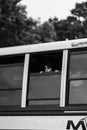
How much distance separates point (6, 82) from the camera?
892cm

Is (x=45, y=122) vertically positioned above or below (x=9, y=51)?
below

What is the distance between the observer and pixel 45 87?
8.38m

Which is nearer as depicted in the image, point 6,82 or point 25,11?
point 6,82

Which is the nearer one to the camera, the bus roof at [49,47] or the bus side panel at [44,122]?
the bus side panel at [44,122]

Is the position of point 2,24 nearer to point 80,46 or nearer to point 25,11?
point 25,11

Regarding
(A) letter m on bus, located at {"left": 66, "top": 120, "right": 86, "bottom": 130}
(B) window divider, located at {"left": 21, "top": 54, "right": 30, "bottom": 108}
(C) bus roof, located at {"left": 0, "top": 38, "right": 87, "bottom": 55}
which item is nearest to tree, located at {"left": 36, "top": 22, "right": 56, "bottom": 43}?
(C) bus roof, located at {"left": 0, "top": 38, "right": 87, "bottom": 55}

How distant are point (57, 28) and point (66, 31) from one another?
15.2ft

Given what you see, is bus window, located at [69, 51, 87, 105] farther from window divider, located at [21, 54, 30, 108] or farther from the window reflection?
window divider, located at [21, 54, 30, 108]

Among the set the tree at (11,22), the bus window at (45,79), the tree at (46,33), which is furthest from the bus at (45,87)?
the tree at (46,33)

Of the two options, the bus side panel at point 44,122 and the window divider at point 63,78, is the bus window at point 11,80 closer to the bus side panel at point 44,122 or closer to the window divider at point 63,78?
the bus side panel at point 44,122

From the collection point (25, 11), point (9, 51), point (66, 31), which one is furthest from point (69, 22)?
point (9, 51)

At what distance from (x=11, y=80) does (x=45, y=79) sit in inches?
31.7

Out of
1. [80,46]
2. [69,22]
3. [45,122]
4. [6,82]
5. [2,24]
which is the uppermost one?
[69,22]

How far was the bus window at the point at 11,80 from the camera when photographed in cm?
873
